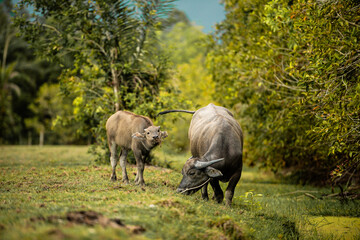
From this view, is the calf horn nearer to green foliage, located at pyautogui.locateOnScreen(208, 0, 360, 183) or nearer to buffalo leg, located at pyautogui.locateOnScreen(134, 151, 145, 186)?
buffalo leg, located at pyautogui.locateOnScreen(134, 151, 145, 186)

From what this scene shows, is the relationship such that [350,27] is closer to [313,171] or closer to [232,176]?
[232,176]

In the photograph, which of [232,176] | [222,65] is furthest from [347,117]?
[222,65]

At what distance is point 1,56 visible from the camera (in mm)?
35375

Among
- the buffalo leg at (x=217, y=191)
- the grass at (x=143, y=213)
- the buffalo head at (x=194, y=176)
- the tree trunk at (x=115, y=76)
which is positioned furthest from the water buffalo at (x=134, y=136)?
the tree trunk at (x=115, y=76)

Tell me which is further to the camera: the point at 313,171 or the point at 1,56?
the point at 1,56

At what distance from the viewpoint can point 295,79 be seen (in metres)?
11.2

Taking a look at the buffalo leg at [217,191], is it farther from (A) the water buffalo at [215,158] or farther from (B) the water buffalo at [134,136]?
(B) the water buffalo at [134,136]

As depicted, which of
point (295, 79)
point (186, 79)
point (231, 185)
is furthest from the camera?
point (186, 79)

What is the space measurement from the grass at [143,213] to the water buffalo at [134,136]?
0.62 metres

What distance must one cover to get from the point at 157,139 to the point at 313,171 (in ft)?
28.3

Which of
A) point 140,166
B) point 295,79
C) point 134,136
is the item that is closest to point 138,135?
point 134,136

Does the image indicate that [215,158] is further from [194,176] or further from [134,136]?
[134,136]

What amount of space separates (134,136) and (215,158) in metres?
1.88

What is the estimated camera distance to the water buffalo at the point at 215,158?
6.48 metres
